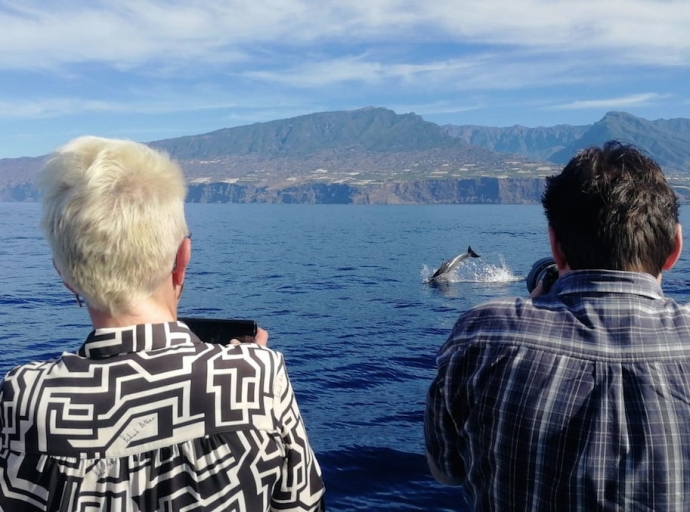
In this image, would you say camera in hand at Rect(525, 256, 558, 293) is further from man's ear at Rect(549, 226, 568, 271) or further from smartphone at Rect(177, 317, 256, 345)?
smartphone at Rect(177, 317, 256, 345)

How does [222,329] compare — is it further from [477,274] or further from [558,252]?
[477,274]

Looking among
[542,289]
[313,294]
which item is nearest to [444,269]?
[313,294]

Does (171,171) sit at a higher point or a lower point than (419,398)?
higher

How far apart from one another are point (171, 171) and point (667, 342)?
2128 mm

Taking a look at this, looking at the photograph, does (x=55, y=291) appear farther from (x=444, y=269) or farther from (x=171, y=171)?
(x=171, y=171)

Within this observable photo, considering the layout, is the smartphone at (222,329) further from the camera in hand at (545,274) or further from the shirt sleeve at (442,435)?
the camera in hand at (545,274)

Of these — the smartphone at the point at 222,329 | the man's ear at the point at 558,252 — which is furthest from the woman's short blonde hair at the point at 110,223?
the man's ear at the point at 558,252

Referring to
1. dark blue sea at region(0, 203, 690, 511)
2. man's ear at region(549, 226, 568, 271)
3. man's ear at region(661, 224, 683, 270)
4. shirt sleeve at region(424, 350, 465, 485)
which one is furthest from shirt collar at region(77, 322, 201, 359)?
dark blue sea at region(0, 203, 690, 511)

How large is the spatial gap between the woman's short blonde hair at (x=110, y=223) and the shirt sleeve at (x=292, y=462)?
2.16ft

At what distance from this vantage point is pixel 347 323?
22.8m

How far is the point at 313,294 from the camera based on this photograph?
98.9 feet

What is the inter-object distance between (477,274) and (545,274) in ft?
115

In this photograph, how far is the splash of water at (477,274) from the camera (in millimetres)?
35562

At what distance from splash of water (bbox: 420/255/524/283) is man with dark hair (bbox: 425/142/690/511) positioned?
31.8 meters
